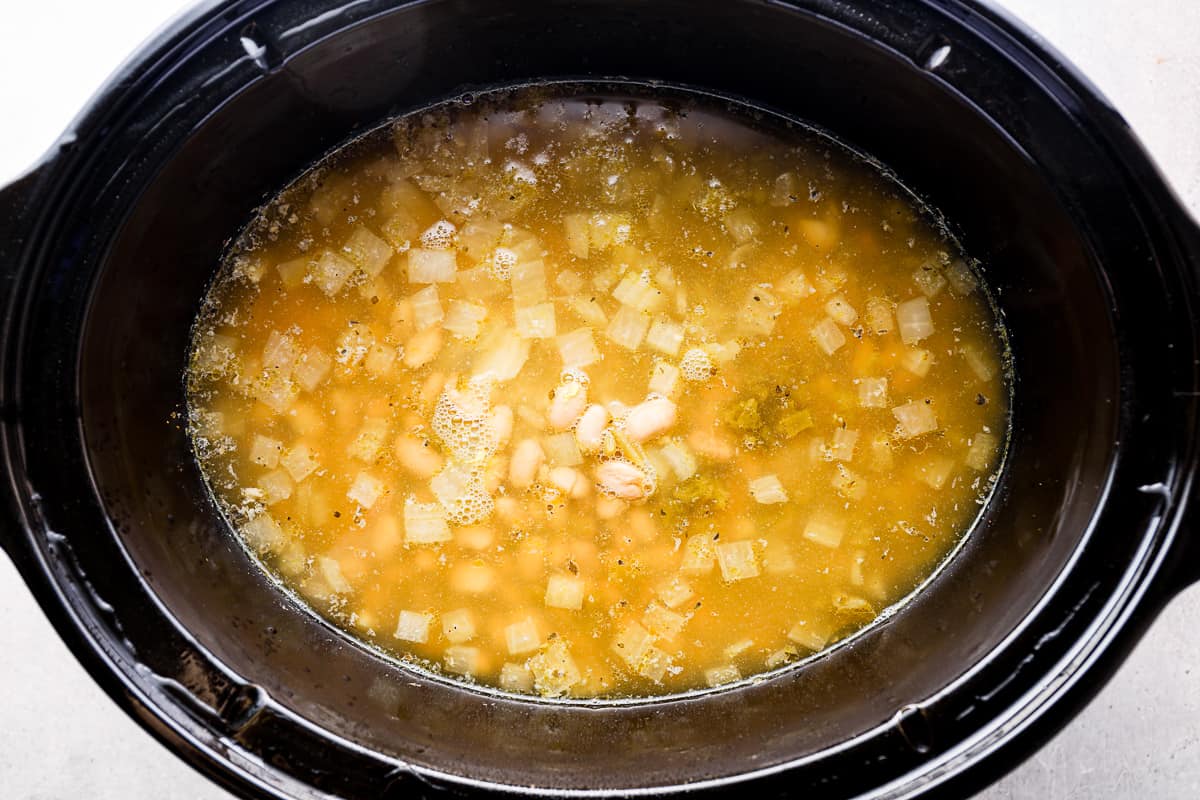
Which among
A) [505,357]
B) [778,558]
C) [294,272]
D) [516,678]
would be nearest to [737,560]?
[778,558]

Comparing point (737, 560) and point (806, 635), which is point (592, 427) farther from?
point (806, 635)

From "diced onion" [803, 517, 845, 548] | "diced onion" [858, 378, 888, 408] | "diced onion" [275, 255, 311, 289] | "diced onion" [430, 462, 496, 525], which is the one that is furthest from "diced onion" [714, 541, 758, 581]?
"diced onion" [275, 255, 311, 289]

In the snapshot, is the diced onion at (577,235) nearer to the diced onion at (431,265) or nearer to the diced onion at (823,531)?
the diced onion at (431,265)

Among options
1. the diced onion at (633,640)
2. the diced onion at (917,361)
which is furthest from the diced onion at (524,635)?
the diced onion at (917,361)

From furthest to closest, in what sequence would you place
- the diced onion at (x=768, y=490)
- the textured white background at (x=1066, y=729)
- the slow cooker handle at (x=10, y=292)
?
the diced onion at (x=768, y=490) → the textured white background at (x=1066, y=729) → the slow cooker handle at (x=10, y=292)

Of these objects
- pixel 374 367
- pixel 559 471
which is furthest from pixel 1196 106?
pixel 374 367

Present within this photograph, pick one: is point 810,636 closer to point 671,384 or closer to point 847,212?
point 671,384
